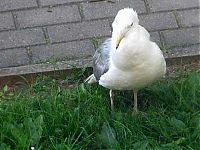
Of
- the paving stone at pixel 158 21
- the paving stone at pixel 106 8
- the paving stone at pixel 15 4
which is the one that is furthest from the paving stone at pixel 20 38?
the paving stone at pixel 158 21

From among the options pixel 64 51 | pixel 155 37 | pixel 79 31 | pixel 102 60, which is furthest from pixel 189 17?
pixel 102 60

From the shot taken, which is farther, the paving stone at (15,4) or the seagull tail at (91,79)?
the paving stone at (15,4)

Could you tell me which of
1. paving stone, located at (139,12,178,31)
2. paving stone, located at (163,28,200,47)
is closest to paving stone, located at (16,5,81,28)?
paving stone, located at (139,12,178,31)

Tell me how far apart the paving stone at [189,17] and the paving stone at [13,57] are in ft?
3.97

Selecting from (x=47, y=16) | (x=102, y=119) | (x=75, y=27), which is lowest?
(x=102, y=119)

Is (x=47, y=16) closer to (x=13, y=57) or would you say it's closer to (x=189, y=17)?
(x=13, y=57)

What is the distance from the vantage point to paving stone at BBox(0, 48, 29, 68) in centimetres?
452

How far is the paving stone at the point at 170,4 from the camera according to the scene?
491 centimetres

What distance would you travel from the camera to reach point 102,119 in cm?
380

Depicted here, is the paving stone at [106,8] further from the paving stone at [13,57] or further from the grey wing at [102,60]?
the grey wing at [102,60]

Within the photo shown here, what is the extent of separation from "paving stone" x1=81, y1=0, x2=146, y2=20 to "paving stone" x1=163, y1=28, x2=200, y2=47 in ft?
1.16

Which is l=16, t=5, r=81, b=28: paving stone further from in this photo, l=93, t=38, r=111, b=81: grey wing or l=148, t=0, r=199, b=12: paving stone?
l=93, t=38, r=111, b=81: grey wing

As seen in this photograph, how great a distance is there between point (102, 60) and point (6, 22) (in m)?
1.24

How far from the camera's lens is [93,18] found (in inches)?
192
